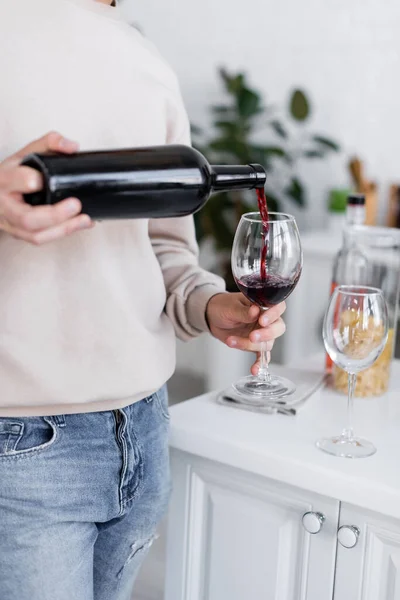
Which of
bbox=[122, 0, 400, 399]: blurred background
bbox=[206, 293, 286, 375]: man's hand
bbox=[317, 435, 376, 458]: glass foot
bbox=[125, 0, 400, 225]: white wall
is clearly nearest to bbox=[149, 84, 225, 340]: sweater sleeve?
bbox=[206, 293, 286, 375]: man's hand

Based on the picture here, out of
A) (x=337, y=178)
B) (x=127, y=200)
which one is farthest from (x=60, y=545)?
(x=337, y=178)

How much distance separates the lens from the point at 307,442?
1066 mm

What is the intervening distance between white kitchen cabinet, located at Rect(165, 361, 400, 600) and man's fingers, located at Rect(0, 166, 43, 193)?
1.65 feet

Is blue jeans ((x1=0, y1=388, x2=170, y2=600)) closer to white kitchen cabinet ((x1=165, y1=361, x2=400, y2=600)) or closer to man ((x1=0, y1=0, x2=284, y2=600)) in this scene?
man ((x1=0, y1=0, x2=284, y2=600))

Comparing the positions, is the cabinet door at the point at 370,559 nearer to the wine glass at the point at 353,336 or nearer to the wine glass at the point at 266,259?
the wine glass at the point at 353,336

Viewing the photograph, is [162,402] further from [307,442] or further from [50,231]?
[50,231]

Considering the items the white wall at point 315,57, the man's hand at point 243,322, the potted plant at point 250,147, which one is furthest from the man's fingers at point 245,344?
the white wall at point 315,57

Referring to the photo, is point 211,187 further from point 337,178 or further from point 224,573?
point 337,178

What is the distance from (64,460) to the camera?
90cm

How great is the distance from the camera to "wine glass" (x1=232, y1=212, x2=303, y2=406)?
3.04ft

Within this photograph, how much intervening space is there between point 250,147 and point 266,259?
2248mm

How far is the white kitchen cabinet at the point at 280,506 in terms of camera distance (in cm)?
98

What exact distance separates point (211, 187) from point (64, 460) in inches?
14.4

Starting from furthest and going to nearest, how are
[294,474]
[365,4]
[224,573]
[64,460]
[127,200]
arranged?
[365,4]
[224,573]
[294,474]
[64,460]
[127,200]
